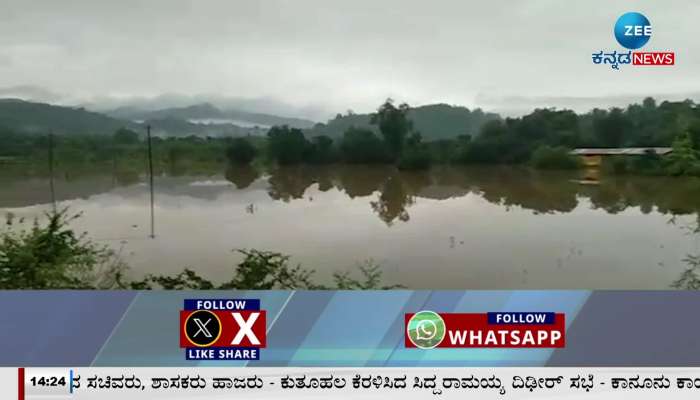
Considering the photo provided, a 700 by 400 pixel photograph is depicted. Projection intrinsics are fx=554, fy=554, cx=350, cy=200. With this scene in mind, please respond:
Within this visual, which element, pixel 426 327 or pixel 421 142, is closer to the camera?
pixel 426 327

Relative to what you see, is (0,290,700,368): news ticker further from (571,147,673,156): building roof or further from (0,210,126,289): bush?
(571,147,673,156): building roof

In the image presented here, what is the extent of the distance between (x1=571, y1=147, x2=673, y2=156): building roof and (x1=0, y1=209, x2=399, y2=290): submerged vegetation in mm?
1003

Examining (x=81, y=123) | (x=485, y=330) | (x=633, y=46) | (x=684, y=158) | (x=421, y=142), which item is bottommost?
(x=485, y=330)

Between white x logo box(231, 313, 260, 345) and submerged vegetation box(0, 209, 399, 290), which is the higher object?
submerged vegetation box(0, 209, 399, 290)

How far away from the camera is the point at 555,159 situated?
7.79 ft

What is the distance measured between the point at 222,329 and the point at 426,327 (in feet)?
2.81

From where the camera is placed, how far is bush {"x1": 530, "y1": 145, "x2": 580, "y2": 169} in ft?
7.78

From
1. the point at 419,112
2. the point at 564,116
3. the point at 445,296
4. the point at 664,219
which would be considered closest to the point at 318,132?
the point at 419,112

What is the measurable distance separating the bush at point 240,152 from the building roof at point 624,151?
1.38 meters

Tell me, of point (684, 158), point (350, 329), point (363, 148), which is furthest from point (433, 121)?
point (684, 158)

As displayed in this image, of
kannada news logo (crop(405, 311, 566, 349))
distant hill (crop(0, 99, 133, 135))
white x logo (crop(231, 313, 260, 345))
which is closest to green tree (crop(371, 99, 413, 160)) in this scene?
kannada news logo (crop(405, 311, 566, 349))

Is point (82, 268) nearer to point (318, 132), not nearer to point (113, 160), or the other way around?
point (113, 160)

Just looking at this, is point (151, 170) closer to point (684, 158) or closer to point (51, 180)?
point (51, 180)

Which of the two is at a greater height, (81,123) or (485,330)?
(81,123)
